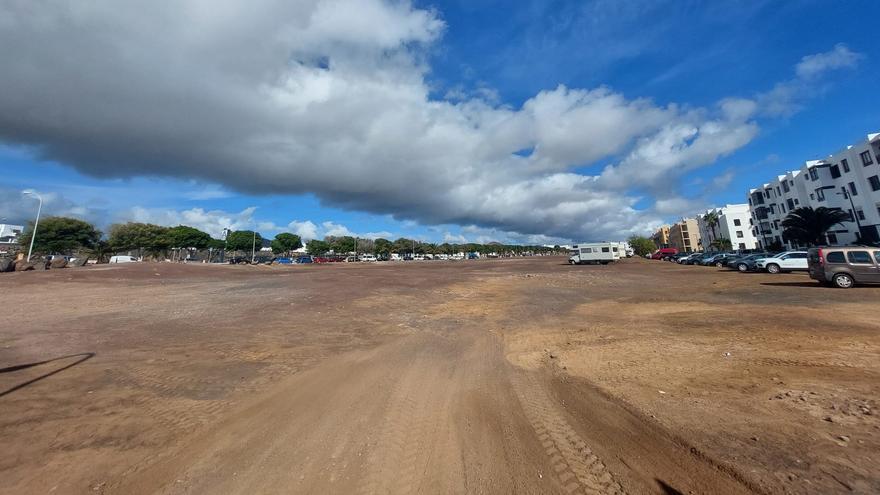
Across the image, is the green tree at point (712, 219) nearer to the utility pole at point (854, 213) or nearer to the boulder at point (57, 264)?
the utility pole at point (854, 213)

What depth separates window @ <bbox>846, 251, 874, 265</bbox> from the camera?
631 inches

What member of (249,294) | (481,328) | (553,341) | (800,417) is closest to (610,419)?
(800,417)

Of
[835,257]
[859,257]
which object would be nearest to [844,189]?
[859,257]

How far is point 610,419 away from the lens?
15.7ft

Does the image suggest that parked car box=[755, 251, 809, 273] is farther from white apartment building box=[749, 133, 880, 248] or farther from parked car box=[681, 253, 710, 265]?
white apartment building box=[749, 133, 880, 248]

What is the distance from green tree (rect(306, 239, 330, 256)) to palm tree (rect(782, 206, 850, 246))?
120244mm

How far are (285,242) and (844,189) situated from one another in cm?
13084

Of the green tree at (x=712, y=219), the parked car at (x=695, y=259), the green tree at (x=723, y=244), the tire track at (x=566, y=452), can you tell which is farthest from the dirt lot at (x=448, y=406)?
the green tree at (x=712, y=219)

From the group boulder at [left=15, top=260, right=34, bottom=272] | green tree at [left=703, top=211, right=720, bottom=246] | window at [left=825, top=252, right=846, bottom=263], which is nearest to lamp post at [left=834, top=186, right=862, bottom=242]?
green tree at [left=703, top=211, right=720, bottom=246]

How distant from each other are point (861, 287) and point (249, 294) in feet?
101

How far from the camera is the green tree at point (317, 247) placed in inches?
4973

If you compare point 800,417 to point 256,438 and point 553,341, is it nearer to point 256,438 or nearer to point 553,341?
point 553,341

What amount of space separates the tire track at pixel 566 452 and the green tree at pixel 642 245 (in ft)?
425

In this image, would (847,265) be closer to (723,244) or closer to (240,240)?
(723,244)
